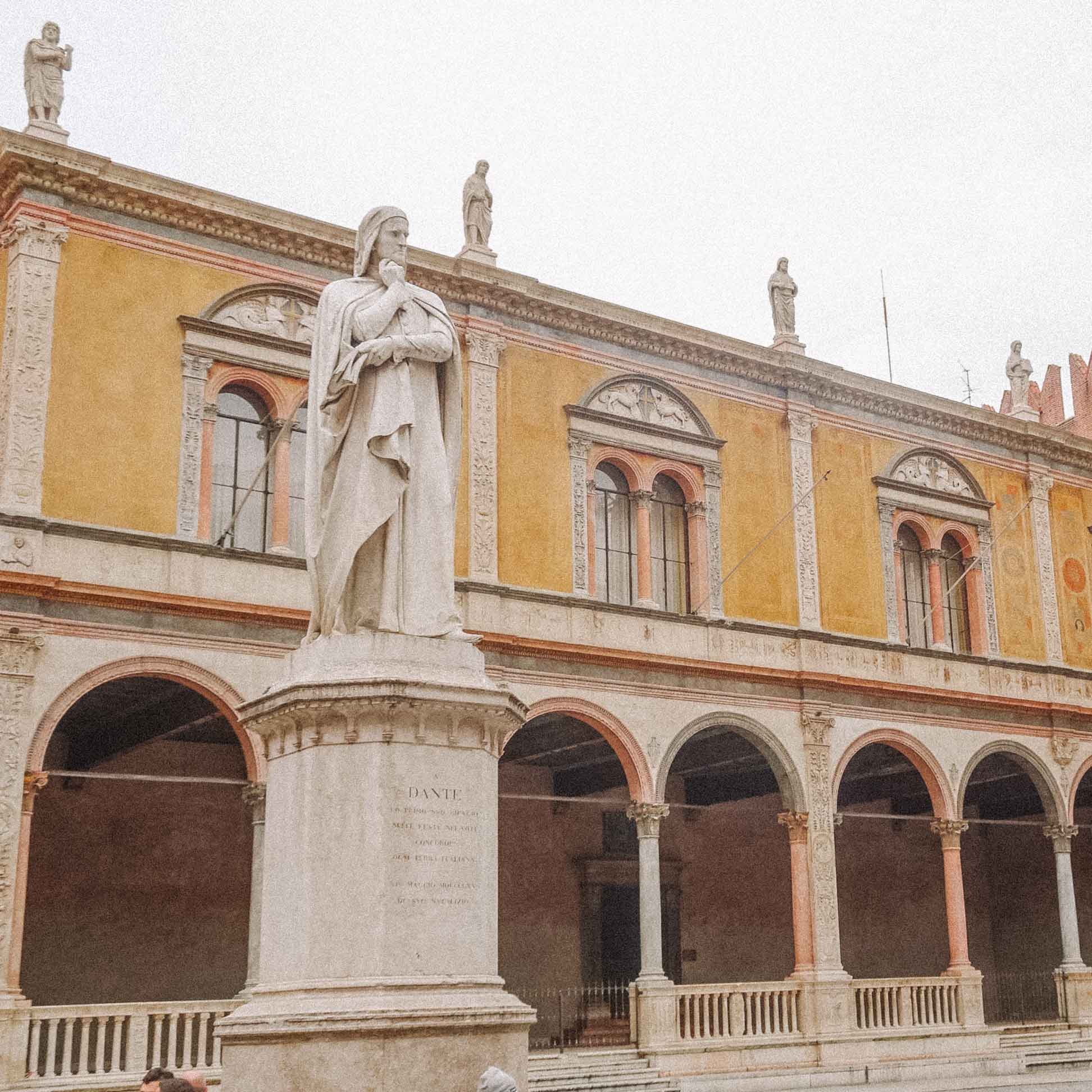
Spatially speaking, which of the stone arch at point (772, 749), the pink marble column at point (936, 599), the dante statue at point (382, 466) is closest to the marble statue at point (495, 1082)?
the dante statue at point (382, 466)

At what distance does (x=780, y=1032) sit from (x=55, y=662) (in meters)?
9.92

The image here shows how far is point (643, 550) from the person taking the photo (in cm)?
2011

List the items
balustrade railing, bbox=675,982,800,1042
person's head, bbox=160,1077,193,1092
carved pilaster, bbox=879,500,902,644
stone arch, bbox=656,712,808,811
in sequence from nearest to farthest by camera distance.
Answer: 1. person's head, bbox=160,1077,193,1092
2. balustrade railing, bbox=675,982,800,1042
3. stone arch, bbox=656,712,808,811
4. carved pilaster, bbox=879,500,902,644

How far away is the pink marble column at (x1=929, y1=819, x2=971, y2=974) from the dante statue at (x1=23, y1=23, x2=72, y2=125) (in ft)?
47.9

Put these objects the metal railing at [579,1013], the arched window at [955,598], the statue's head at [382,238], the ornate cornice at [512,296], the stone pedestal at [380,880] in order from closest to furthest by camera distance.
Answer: the stone pedestal at [380,880], the statue's head at [382,238], the ornate cornice at [512,296], the metal railing at [579,1013], the arched window at [955,598]

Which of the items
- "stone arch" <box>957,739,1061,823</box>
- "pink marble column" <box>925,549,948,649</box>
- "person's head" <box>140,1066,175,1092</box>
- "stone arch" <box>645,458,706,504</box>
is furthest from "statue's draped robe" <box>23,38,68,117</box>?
"stone arch" <box>957,739,1061,823</box>

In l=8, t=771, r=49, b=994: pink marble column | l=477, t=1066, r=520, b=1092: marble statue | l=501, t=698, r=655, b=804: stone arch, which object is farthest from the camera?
l=501, t=698, r=655, b=804: stone arch

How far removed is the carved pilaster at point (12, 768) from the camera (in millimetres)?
14484

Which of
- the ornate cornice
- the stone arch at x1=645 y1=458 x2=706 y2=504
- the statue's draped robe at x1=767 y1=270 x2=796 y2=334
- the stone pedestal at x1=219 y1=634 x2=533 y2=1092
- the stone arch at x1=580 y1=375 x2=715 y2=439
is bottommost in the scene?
the stone pedestal at x1=219 y1=634 x2=533 y2=1092

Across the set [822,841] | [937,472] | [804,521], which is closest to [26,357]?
[804,521]

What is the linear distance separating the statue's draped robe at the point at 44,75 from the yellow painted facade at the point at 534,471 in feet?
19.9

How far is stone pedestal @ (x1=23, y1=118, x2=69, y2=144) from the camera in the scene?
53.6 feet

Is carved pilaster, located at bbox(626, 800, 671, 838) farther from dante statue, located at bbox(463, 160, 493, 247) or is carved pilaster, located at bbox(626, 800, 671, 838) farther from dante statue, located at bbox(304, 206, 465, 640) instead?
dante statue, located at bbox(304, 206, 465, 640)

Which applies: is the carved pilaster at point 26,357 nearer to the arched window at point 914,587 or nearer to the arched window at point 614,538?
the arched window at point 614,538
